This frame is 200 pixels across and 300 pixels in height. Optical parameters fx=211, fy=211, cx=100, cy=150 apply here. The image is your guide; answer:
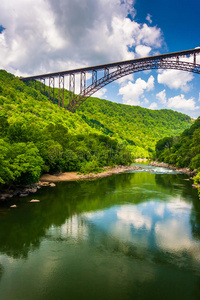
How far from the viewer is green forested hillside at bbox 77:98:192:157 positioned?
90.1 meters

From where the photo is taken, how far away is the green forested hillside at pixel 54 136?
66.2 feet

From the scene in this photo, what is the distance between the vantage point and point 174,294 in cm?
Answer: 744

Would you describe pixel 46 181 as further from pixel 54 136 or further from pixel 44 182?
pixel 54 136

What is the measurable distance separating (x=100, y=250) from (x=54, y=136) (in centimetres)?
2776

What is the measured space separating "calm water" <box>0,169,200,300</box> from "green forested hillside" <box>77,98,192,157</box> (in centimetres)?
6530

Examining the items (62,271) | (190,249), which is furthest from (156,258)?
(62,271)

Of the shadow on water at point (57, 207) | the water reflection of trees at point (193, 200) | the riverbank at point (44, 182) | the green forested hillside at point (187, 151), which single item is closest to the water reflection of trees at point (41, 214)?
the shadow on water at point (57, 207)

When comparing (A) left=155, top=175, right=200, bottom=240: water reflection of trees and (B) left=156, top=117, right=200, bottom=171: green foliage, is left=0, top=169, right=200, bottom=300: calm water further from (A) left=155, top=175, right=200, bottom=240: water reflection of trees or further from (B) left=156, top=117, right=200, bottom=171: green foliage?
(B) left=156, top=117, right=200, bottom=171: green foliage

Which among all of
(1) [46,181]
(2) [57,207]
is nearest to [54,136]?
(1) [46,181]

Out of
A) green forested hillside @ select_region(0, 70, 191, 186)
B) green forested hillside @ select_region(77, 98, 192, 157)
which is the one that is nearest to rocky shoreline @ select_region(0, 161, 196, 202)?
green forested hillside @ select_region(0, 70, 191, 186)

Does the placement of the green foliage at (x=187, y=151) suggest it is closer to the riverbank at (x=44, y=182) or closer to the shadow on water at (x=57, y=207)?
the shadow on water at (x=57, y=207)

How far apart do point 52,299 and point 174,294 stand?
13.9ft

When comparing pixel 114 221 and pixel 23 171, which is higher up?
pixel 23 171

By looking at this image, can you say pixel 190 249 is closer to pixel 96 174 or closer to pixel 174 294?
pixel 174 294
